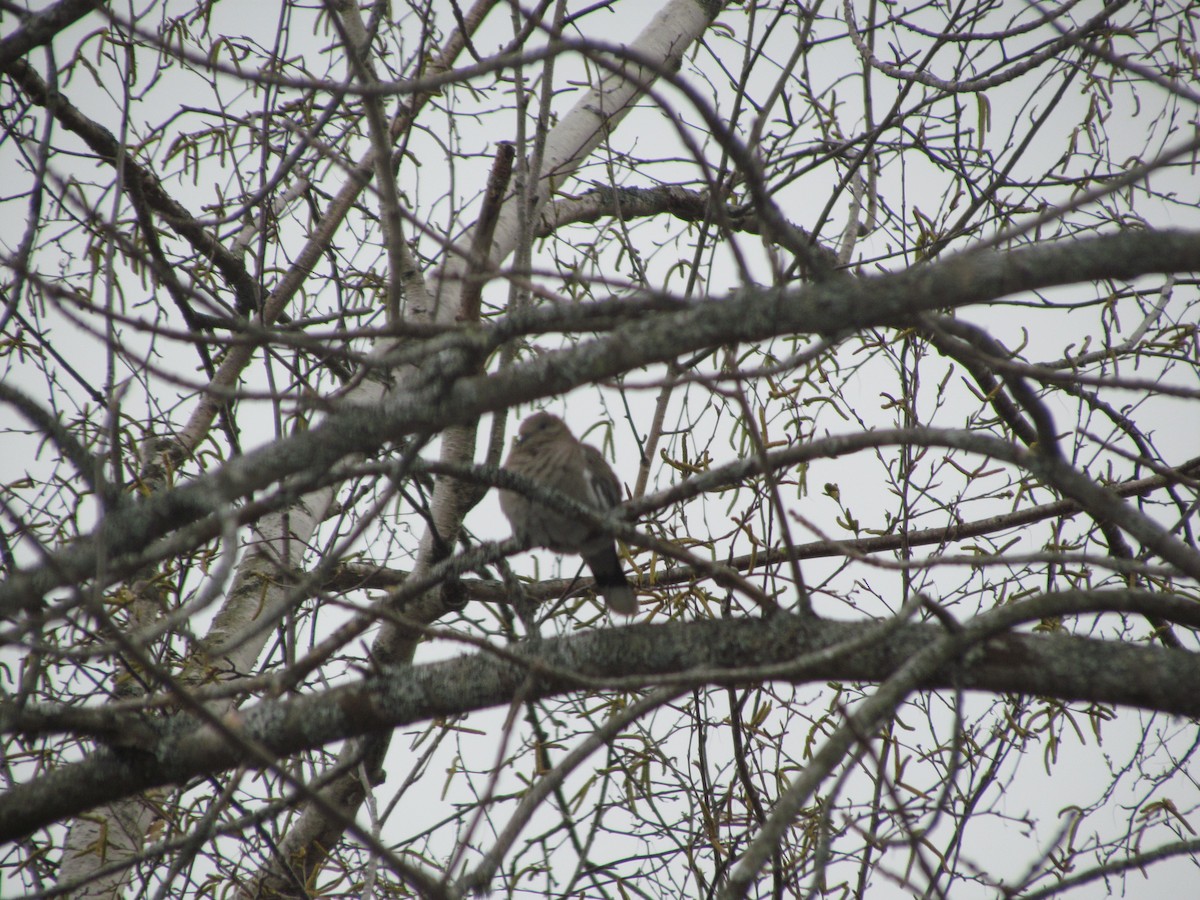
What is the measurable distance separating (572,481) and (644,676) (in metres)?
1.76

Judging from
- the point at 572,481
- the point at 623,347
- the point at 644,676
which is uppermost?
the point at 572,481

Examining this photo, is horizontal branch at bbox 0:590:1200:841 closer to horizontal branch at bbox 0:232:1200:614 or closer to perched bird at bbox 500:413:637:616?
horizontal branch at bbox 0:232:1200:614

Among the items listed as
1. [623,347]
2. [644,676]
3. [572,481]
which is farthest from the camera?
[572,481]

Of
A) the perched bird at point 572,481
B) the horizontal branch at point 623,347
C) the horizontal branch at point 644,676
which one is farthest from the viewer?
the perched bird at point 572,481

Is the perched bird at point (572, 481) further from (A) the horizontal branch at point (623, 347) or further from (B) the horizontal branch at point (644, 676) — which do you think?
(A) the horizontal branch at point (623, 347)

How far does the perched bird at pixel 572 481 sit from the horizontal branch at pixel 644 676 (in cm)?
102

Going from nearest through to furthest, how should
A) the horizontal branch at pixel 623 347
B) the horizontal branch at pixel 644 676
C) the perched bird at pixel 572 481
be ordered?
the horizontal branch at pixel 623 347, the horizontal branch at pixel 644 676, the perched bird at pixel 572 481

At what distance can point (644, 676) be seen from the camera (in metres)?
1.94

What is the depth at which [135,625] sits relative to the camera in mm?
2805

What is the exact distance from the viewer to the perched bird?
3146 millimetres

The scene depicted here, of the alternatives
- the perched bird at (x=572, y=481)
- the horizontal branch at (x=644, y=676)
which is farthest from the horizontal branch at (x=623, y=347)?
the perched bird at (x=572, y=481)

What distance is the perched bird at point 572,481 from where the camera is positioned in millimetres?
3146

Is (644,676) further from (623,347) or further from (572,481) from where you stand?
(572,481)

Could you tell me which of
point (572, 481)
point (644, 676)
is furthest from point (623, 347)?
point (572, 481)
